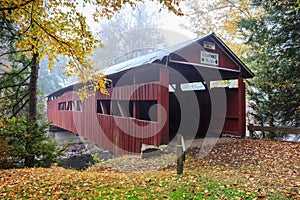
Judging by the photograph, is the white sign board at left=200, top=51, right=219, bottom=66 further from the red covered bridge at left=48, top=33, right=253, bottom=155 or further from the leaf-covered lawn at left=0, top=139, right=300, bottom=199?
the leaf-covered lawn at left=0, top=139, right=300, bottom=199

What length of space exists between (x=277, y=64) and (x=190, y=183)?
21.8 feet

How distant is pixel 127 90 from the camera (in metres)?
7.61

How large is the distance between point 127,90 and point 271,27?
5943mm

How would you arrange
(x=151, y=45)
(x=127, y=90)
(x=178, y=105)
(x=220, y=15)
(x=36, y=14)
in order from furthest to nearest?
(x=151, y=45) < (x=220, y=15) < (x=178, y=105) < (x=127, y=90) < (x=36, y=14)

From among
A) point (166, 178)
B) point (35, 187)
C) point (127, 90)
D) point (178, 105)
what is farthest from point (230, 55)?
point (35, 187)

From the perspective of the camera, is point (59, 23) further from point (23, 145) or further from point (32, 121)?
point (23, 145)

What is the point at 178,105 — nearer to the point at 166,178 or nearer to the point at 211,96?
the point at 211,96

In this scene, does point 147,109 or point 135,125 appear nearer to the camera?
point 135,125

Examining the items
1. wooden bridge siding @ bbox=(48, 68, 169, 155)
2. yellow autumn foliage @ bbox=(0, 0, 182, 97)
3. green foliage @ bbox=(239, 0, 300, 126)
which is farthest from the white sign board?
yellow autumn foliage @ bbox=(0, 0, 182, 97)

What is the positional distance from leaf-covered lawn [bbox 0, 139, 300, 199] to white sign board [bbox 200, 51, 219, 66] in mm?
3311

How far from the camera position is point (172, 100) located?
984 cm

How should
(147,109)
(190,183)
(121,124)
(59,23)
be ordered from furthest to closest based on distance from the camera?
1. (147,109)
2. (121,124)
3. (59,23)
4. (190,183)

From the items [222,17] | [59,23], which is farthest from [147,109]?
[222,17]

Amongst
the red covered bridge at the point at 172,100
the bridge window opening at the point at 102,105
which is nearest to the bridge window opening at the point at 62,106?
the red covered bridge at the point at 172,100
